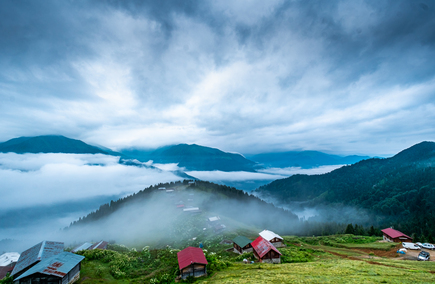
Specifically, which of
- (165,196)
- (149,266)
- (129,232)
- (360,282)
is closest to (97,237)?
(129,232)

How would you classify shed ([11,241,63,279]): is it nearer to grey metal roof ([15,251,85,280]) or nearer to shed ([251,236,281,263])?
grey metal roof ([15,251,85,280])

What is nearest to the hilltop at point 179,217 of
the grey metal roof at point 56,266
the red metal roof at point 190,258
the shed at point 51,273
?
the red metal roof at point 190,258

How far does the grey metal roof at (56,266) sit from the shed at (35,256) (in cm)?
574

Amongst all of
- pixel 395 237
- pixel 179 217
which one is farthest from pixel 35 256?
pixel 395 237

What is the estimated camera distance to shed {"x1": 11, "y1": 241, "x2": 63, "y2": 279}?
34.2 metres

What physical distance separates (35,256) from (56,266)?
10.6 metres

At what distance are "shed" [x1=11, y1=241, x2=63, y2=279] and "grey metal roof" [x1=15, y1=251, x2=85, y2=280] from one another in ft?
18.8

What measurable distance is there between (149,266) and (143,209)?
11527 cm

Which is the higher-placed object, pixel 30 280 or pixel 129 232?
pixel 30 280

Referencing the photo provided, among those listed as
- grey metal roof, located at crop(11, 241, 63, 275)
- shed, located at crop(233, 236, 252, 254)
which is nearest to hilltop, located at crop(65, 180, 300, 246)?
shed, located at crop(233, 236, 252, 254)

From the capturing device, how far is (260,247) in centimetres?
4775

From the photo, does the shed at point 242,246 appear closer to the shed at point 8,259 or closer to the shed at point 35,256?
the shed at point 35,256

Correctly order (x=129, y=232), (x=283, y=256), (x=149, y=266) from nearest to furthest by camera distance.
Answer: (x=149, y=266), (x=283, y=256), (x=129, y=232)

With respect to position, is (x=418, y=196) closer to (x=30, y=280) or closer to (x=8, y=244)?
(x=30, y=280)
